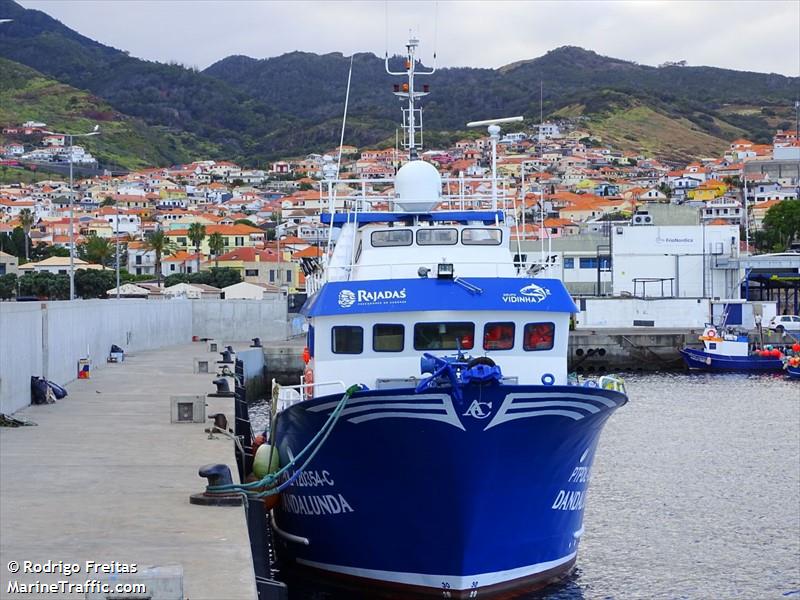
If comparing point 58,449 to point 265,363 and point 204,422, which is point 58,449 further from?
point 265,363

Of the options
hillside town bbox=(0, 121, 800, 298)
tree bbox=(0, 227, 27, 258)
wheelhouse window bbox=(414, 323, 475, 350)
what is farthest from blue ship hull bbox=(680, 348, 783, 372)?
tree bbox=(0, 227, 27, 258)

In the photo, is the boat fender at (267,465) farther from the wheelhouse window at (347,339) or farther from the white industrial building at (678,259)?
the white industrial building at (678,259)

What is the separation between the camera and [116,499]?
1533 cm

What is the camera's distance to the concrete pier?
1212 cm

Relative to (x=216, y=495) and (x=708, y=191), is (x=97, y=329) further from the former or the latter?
(x=708, y=191)

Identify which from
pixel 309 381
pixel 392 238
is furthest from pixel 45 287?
pixel 309 381

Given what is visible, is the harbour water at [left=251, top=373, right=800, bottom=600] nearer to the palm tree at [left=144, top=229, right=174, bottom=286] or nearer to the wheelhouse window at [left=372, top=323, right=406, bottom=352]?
the wheelhouse window at [left=372, top=323, right=406, bottom=352]

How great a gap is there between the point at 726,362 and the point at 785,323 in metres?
9.97

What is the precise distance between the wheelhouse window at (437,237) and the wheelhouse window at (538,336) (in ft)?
7.33

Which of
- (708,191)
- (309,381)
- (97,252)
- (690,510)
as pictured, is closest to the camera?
(309,381)

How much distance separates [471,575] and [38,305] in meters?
14.2

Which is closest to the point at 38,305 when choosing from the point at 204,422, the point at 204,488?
the point at 204,422

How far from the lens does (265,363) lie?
163 ft

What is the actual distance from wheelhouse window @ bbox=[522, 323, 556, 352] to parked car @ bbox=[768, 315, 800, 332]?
158 feet
